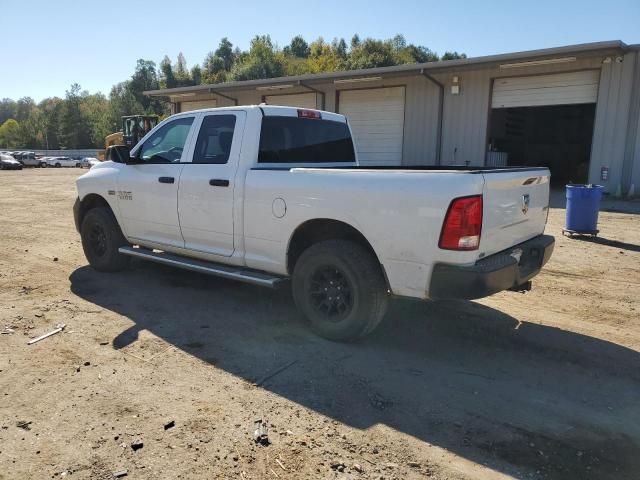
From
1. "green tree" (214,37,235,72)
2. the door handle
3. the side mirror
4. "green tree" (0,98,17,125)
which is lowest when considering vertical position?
the door handle

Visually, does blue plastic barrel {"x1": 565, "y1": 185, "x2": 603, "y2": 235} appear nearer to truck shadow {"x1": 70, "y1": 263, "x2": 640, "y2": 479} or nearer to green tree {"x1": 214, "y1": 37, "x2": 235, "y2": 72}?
truck shadow {"x1": 70, "y1": 263, "x2": 640, "y2": 479}

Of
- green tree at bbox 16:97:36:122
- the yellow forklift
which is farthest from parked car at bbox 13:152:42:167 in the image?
green tree at bbox 16:97:36:122

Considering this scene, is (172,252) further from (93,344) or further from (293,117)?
(293,117)

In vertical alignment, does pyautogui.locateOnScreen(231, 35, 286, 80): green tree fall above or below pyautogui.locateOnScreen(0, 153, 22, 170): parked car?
above

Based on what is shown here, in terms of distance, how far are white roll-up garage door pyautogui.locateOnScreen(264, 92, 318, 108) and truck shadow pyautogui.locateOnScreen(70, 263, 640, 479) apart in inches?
641

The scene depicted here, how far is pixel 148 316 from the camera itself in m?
5.13

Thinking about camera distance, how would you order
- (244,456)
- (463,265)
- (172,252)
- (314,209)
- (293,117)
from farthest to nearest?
(172,252) → (293,117) → (314,209) → (463,265) → (244,456)

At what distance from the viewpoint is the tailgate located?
12.4 feet

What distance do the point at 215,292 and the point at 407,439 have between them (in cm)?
351

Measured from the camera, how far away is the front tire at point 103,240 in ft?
21.4

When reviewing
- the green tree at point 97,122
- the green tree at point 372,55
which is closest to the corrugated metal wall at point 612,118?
the green tree at point 372,55

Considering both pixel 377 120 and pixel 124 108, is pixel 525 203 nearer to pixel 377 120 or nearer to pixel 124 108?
pixel 377 120

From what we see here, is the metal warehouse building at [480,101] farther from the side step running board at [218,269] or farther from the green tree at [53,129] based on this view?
the green tree at [53,129]

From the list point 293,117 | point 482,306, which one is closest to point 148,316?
point 293,117
